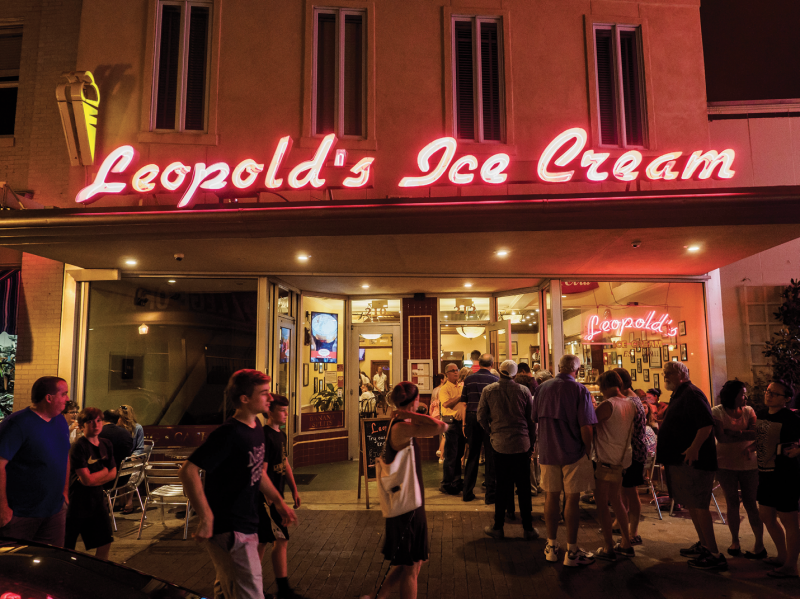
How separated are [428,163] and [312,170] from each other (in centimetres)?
158

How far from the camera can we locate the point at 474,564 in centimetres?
539

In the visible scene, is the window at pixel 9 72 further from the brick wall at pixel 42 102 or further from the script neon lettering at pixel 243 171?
the script neon lettering at pixel 243 171

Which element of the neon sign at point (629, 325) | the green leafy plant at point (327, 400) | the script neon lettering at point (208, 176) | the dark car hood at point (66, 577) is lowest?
the dark car hood at point (66, 577)

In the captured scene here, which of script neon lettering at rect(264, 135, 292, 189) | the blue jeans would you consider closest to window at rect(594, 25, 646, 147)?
script neon lettering at rect(264, 135, 292, 189)

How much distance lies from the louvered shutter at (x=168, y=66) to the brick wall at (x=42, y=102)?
1.94 metres

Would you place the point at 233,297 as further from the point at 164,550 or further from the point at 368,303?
the point at 164,550

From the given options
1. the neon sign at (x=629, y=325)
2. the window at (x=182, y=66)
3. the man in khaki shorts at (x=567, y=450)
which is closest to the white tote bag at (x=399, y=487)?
the man in khaki shorts at (x=567, y=450)

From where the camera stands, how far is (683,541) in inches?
236

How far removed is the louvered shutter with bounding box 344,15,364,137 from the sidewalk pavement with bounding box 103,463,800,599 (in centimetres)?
593

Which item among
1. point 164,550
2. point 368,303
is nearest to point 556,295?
point 368,303

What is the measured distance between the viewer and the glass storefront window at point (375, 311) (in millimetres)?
11820

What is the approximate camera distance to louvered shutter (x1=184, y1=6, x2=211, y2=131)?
875 cm

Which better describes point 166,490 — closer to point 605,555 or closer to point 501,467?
point 501,467

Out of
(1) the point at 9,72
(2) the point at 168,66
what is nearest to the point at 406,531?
(2) the point at 168,66
